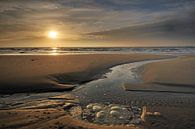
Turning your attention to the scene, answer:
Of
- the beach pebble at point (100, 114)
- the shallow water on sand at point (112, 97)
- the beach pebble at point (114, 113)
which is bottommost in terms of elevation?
the beach pebble at point (100, 114)

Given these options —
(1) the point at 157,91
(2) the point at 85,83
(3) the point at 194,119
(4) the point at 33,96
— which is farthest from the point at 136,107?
(2) the point at 85,83

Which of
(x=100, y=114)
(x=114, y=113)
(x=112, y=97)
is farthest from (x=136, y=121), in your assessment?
(x=112, y=97)

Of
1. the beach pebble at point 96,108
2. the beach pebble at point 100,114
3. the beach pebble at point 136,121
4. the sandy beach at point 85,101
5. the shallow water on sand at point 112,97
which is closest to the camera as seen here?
the sandy beach at point 85,101

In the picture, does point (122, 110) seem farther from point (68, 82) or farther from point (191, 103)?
point (68, 82)

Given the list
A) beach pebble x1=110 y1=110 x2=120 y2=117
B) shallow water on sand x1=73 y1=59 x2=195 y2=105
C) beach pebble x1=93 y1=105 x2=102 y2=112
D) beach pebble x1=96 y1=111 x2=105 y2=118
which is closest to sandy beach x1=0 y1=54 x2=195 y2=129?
shallow water on sand x1=73 y1=59 x2=195 y2=105

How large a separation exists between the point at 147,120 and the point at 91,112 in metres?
1.96

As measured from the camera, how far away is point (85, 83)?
13516mm

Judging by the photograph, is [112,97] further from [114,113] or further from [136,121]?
[136,121]

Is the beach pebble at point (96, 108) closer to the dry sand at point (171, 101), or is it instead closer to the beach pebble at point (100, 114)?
the beach pebble at point (100, 114)

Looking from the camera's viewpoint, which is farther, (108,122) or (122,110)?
(122,110)

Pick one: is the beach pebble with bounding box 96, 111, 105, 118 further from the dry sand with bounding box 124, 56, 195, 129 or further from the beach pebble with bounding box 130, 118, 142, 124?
the dry sand with bounding box 124, 56, 195, 129

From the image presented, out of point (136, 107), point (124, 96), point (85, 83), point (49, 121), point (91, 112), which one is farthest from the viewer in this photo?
point (85, 83)

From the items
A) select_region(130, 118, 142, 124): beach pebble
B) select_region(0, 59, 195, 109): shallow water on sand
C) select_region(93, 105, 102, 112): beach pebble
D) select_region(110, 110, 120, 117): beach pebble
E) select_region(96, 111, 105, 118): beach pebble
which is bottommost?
select_region(130, 118, 142, 124): beach pebble

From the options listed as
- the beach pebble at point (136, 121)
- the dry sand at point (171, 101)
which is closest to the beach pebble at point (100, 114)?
the beach pebble at point (136, 121)
